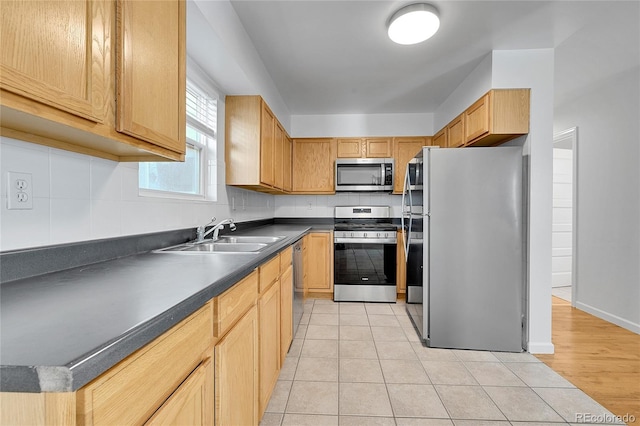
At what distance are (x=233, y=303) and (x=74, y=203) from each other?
28.4 inches

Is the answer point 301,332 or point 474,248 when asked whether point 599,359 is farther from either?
point 301,332

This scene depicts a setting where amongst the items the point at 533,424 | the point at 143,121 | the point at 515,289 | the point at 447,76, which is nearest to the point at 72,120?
the point at 143,121

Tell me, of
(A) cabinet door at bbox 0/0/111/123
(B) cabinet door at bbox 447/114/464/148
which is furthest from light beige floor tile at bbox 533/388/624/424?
(A) cabinet door at bbox 0/0/111/123

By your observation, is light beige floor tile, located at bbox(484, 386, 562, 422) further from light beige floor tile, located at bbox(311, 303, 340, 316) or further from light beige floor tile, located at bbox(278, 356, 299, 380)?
light beige floor tile, located at bbox(311, 303, 340, 316)

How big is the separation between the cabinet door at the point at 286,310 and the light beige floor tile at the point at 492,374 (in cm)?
134

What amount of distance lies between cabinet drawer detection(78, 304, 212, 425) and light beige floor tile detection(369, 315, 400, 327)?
2.35m

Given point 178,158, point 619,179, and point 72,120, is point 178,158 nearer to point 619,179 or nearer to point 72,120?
point 72,120

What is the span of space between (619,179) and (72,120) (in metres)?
4.32

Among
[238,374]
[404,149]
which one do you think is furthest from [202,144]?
[404,149]

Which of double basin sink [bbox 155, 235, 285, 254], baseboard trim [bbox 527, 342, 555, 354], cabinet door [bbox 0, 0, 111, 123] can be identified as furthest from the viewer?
baseboard trim [bbox 527, 342, 555, 354]

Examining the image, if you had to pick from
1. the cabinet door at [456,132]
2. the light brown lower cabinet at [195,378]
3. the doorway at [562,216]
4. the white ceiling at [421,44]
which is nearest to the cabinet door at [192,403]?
the light brown lower cabinet at [195,378]

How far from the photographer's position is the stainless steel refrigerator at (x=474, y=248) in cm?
234

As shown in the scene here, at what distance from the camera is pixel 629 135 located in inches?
113

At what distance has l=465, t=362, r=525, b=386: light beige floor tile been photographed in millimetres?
1928
